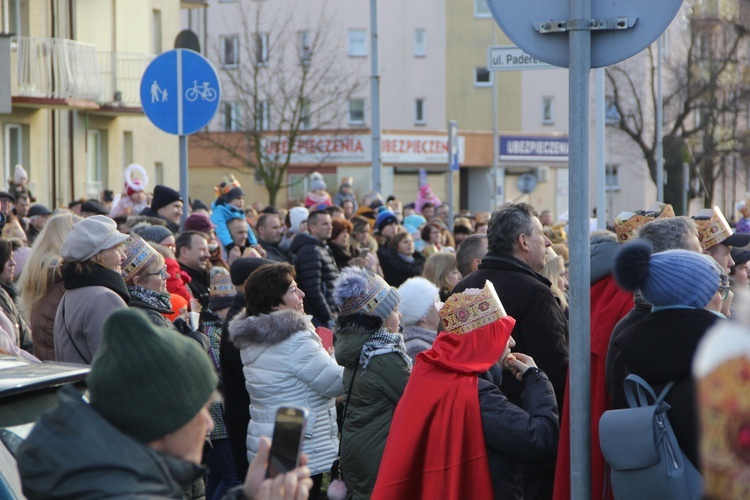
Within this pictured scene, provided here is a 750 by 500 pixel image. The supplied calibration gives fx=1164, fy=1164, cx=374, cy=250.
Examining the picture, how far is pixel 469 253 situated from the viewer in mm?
8852

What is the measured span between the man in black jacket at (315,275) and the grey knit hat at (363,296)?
4.87 m

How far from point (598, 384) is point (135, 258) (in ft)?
9.89

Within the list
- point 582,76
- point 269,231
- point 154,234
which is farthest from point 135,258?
point 269,231

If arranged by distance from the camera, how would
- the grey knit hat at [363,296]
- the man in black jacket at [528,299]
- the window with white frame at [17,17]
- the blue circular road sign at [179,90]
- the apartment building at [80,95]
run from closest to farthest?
the man in black jacket at [528,299] → the grey knit hat at [363,296] → the blue circular road sign at [179,90] → the window with white frame at [17,17] → the apartment building at [80,95]

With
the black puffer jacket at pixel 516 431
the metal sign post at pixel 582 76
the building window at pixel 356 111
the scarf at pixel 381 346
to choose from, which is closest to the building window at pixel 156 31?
the building window at pixel 356 111

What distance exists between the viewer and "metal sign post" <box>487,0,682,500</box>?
3.96m

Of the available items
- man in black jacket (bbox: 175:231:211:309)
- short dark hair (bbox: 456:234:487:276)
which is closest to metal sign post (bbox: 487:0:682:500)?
short dark hair (bbox: 456:234:487:276)

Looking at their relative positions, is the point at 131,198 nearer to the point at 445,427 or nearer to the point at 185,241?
the point at 185,241

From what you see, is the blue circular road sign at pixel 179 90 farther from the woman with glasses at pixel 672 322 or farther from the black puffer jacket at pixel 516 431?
the woman with glasses at pixel 672 322

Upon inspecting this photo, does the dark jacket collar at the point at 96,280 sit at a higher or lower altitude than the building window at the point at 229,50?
lower

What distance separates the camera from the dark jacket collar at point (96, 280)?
20.4ft

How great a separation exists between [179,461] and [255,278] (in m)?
4.05

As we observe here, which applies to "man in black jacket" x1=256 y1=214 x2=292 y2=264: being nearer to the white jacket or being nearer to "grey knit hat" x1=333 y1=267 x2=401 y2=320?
the white jacket

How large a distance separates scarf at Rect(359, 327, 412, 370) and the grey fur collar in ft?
2.03
